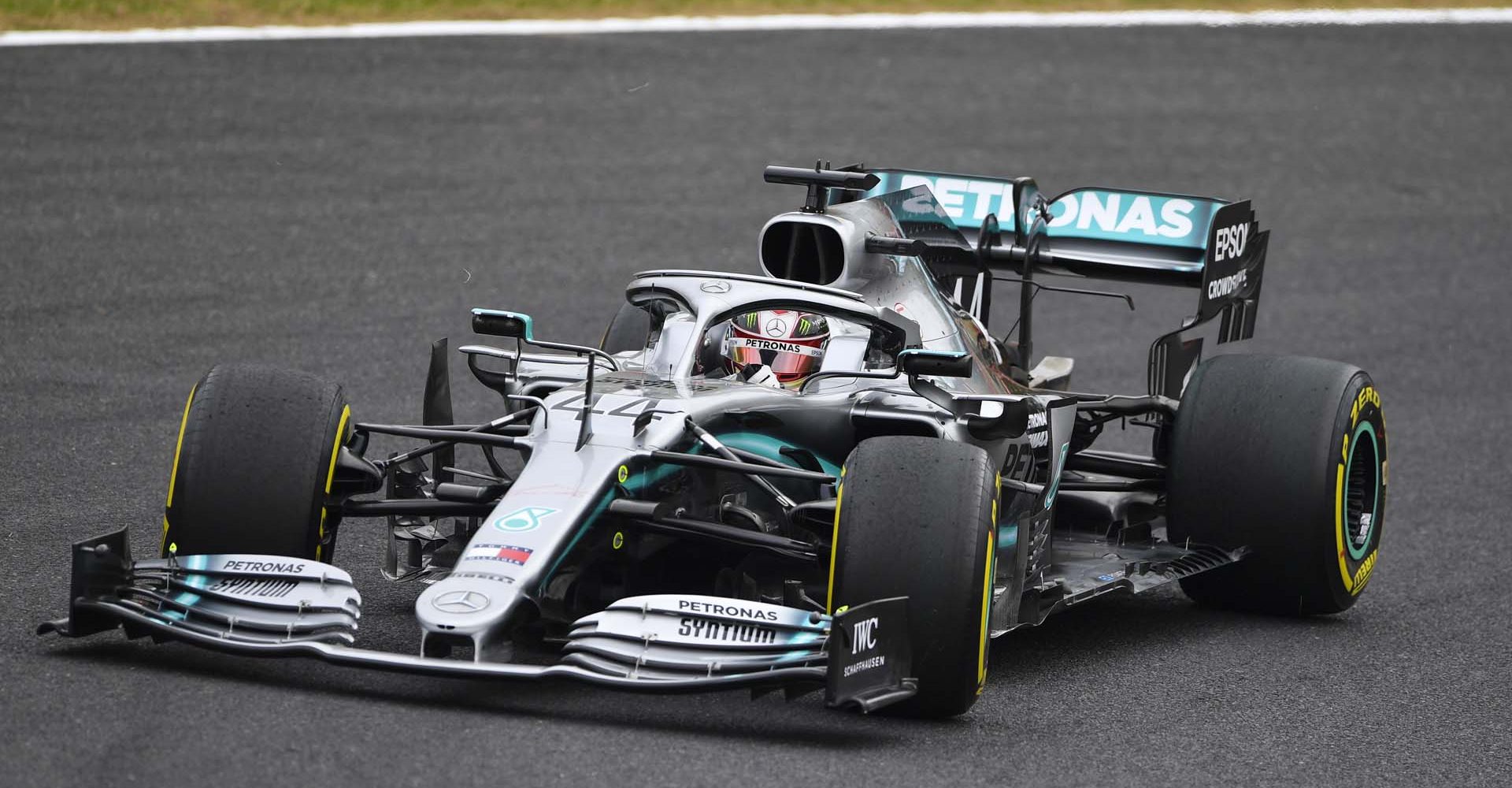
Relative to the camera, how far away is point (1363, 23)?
22.7 m

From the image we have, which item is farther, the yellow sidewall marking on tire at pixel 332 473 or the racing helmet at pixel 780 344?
the racing helmet at pixel 780 344

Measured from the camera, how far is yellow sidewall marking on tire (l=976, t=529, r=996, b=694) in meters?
6.07

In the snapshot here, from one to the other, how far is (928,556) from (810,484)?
1089mm

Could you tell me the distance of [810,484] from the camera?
702 centimetres

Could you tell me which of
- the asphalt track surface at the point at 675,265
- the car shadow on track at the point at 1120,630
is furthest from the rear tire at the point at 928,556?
the car shadow on track at the point at 1120,630

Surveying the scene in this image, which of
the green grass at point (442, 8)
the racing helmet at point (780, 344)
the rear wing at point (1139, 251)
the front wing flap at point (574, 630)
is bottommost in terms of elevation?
the front wing flap at point (574, 630)

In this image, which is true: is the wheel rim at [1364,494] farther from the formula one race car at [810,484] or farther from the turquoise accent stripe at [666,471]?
the turquoise accent stripe at [666,471]

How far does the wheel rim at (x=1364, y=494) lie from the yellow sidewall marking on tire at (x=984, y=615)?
8.87 feet

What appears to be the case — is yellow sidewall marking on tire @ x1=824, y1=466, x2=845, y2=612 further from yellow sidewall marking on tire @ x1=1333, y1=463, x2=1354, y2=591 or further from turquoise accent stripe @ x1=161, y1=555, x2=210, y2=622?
yellow sidewall marking on tire @ x1=1333, y1=463, x2=1354, y2=591

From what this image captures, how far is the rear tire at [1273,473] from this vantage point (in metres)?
7.81

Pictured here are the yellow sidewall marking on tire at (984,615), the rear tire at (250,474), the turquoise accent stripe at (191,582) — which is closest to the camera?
the turquoise accent stripe at (191,582)

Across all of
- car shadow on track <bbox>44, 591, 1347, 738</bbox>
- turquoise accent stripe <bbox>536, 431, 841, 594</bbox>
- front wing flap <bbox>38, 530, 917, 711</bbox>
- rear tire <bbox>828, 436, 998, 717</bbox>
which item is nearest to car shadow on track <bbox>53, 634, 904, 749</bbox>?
car shadow on track <bbox>44, 591, 1347, 738</bbox>

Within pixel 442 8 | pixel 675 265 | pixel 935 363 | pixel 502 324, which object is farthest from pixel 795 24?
pixel 935 363

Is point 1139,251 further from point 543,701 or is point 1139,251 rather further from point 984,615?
point 543,701
